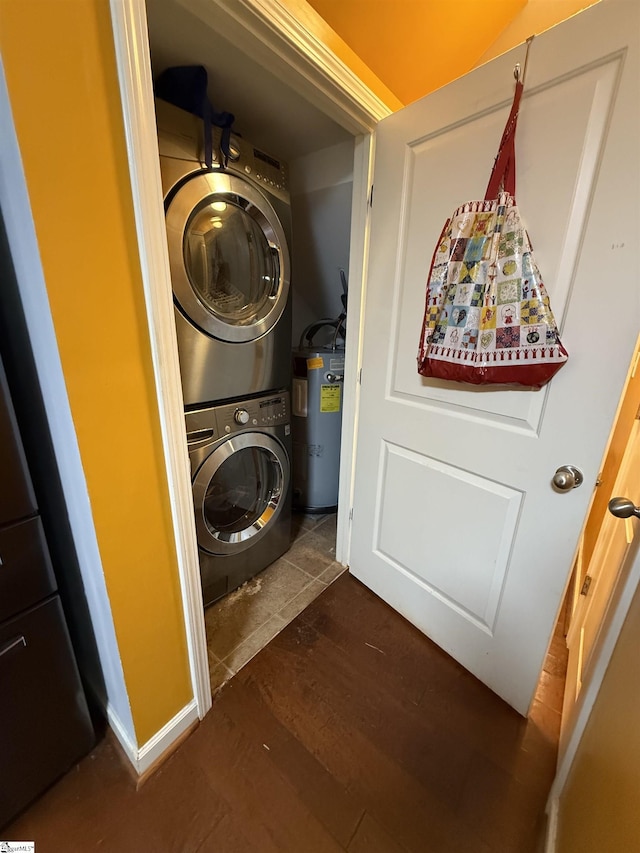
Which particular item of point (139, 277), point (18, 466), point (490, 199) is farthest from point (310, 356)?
point (18, 466)

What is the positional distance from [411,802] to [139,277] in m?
1.47

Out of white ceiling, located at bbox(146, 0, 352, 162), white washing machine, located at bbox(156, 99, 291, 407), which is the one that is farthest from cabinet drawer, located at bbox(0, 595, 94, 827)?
white ceiling, located at bbox(146, 0, 352, 162)

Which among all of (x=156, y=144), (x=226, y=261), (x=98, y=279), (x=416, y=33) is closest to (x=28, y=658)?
(x=98, y=279)

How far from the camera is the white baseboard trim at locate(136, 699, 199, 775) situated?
3.06ft

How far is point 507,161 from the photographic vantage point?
85cm

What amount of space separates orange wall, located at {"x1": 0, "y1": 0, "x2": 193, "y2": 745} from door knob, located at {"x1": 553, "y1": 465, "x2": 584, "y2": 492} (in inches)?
39.2

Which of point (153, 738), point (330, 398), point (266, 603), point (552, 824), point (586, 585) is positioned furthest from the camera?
point (330, 398)

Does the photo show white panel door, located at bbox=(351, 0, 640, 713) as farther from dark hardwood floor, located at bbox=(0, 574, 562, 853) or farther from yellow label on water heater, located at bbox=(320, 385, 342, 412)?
yellow label on water heater, located at bbox=(320, 385, 342, 412)

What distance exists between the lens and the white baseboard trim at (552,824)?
790mm

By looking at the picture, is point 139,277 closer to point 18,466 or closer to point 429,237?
point 18,466

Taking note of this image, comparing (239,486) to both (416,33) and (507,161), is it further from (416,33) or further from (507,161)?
(416,33)

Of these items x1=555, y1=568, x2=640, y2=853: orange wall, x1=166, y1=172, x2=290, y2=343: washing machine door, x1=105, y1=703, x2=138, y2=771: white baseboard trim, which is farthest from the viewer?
x1=166, y1=172, x2=290, y2=343: washing machine door

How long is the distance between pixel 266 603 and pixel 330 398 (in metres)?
1.10

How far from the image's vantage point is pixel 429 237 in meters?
1.06
